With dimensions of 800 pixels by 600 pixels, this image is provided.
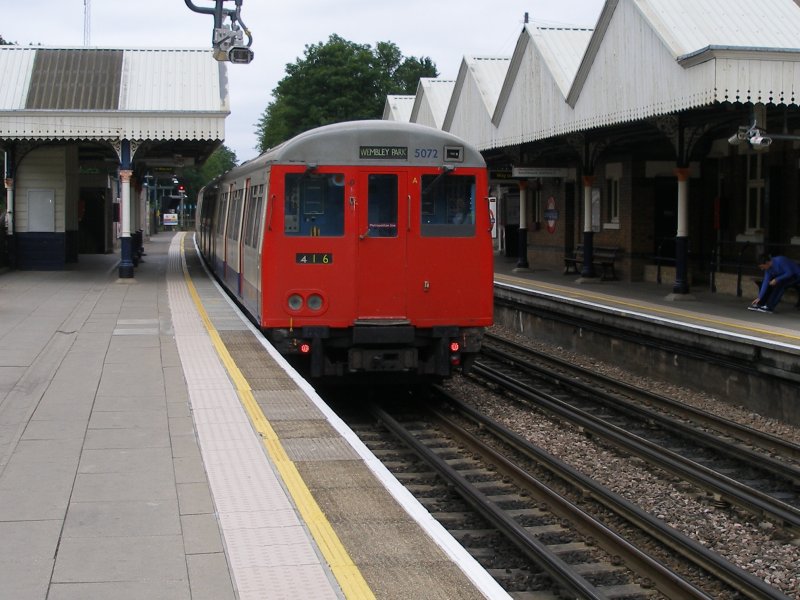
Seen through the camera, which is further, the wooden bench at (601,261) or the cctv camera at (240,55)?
the wooden bench at (601,261)

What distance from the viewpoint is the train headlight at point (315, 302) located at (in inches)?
435

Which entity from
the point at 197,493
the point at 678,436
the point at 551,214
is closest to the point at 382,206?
the point at 678,436

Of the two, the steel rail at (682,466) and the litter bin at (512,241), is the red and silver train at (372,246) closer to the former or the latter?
the steel rail at (682,466)

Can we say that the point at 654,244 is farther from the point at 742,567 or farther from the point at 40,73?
the point at 742,567

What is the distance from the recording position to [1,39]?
185 feet

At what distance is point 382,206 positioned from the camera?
36.6 ft

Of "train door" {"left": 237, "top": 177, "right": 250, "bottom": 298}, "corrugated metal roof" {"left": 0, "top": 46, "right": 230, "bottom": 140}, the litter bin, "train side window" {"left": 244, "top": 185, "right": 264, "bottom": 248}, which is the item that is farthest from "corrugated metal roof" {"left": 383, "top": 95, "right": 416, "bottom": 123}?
"train side window" {"left": 244, "top": 185, "right": 264, "bottom": 248}

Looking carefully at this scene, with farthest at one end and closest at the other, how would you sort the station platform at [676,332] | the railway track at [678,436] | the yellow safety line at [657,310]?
the yellow safety line at [657,310] → the station platform at [676,332] → the railway track at [678,436]

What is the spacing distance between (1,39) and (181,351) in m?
50.3

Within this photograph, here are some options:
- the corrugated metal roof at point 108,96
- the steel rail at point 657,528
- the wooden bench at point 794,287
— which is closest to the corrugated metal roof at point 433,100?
the corrugated metal roof at point 108,96

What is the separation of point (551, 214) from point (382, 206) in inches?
745

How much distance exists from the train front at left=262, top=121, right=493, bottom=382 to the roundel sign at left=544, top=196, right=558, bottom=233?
18.3 metres

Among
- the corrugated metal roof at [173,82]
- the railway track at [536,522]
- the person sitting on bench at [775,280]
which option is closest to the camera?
the railway track at [536,522]

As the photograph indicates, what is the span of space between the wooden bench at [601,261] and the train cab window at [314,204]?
528 inches
